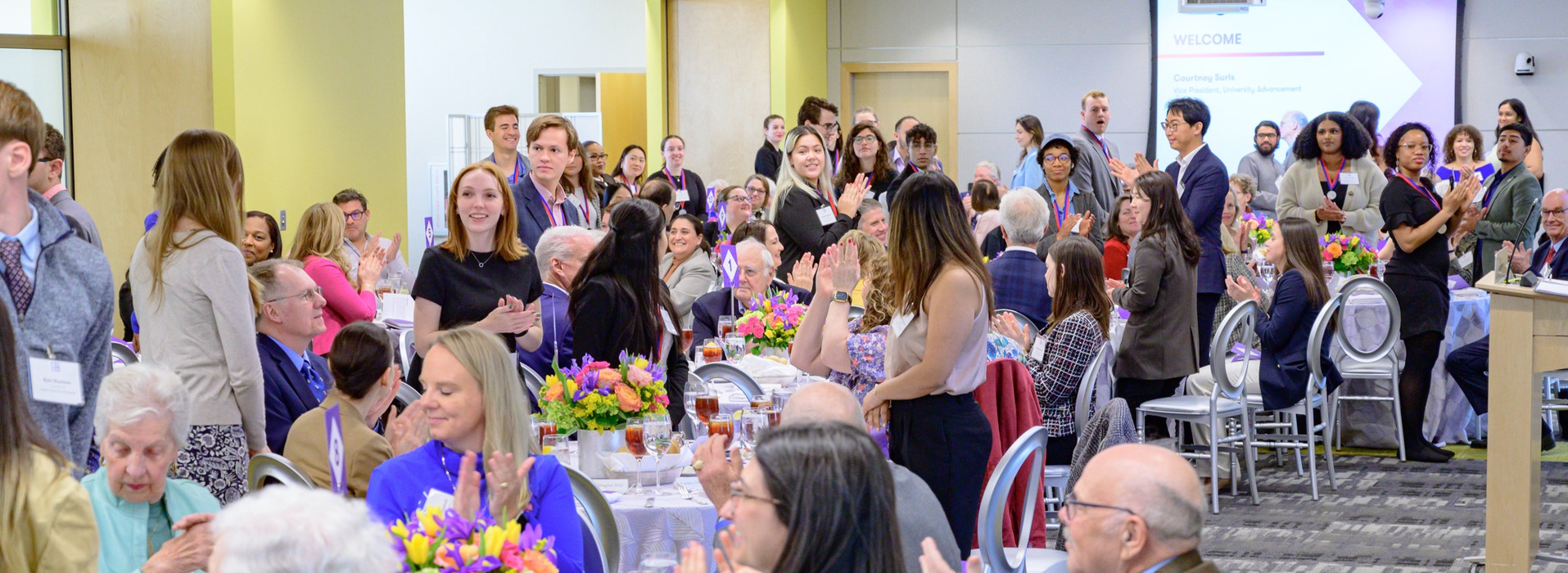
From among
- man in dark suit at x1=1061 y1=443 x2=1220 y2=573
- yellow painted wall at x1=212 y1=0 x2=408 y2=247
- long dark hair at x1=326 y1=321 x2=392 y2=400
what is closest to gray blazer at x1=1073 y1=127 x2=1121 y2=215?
yellow painted wall at x1=212 y1=0 x2=408 y2=247

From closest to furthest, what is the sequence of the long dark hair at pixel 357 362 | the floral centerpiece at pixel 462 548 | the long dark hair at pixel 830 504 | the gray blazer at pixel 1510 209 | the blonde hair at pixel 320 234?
the long dark hair at pixel 830 504, the floral centerpiece at pixel 462 548, the long dark hair at pixel 357 362, the blonde hair at pixel 320 234, the gray blazer at pixel 1510 209

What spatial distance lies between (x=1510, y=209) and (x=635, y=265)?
20.2ft

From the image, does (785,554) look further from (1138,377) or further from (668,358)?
(1138,377)

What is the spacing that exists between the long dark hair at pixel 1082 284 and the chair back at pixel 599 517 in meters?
2.46

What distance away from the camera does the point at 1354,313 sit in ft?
23.3

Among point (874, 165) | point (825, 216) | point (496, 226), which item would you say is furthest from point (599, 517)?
point (874, 165)

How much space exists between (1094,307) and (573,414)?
2.32 m

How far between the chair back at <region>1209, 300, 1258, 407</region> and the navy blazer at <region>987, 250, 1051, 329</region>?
69 centimetres

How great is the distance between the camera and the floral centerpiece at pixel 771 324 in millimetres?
5438

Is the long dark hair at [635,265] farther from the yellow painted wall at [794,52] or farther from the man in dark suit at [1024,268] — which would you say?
the yellow painted wall at [794,52]

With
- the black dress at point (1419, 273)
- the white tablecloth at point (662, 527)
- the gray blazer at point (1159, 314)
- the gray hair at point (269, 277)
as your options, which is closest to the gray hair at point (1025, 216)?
the gray blazer at point (1159, 314)

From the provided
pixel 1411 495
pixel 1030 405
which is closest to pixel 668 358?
pixel 1030 405

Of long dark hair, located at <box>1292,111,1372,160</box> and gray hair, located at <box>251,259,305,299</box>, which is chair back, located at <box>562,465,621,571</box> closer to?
gray hair, located at <box>251,259,305,299</box>

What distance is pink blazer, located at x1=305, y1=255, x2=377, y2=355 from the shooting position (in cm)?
573
